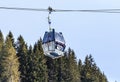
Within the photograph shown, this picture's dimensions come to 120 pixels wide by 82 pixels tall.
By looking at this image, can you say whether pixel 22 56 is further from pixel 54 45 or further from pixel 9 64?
pixel 54 45

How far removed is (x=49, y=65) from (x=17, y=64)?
9.90 m

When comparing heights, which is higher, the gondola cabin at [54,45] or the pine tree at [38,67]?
the pine tree at [38,67]

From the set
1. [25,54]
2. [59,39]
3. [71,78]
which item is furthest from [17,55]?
[59,39]

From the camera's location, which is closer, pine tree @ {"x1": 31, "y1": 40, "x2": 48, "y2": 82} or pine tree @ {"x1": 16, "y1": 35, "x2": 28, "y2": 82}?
pine tree @ {"x1": 16, "y1": 35, "x2": 28, "y2": 82}

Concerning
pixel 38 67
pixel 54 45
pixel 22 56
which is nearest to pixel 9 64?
pixel 22 56

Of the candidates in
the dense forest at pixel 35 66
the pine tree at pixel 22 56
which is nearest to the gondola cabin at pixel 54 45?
the dense forest at pixel 35 66

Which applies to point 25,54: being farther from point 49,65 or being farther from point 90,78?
point 90,78

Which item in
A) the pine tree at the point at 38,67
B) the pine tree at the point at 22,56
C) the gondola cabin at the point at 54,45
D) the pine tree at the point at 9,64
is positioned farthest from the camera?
the pine tree at the point at 38,67

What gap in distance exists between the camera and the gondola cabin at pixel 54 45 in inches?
1332

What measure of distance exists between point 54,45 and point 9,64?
123806mm

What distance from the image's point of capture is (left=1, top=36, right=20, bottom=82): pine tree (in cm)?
15125

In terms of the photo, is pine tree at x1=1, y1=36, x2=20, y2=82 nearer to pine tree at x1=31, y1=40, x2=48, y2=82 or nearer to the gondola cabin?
pine tree at x1=31, y1=40, x2=48, y2=82

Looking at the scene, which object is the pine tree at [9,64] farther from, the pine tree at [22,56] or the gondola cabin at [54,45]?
the gondola cabin at [54,45]

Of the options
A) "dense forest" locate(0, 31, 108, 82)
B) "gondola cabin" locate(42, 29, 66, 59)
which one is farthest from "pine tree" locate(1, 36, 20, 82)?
"gondola cabin" locate(42, 29, 66, 59)
